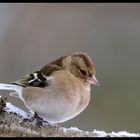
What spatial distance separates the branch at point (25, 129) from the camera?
221cm

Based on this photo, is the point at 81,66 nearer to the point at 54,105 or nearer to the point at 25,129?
the point at 54,105

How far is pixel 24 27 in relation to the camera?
6.69m

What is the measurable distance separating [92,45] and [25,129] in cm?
498

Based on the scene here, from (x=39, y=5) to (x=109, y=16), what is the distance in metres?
1.14

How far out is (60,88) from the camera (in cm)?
271

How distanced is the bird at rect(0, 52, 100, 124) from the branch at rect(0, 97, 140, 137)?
14 centimetres

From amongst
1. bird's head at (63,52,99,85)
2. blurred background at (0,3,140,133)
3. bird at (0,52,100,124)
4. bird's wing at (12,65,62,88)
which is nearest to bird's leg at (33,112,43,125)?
bird at (0,52,100,124)

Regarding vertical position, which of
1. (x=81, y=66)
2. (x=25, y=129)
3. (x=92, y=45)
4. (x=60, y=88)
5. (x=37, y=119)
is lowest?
(x=25, y=129)

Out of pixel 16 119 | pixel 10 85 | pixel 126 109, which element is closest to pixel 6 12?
pixel 126 109

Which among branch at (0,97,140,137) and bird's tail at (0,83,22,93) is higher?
bird's tail at (0,83,22,93)

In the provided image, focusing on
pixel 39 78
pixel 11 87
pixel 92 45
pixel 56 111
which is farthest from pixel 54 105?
pixel 92 45

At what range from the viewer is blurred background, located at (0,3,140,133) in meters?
5.44

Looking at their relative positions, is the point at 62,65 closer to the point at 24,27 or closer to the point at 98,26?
the point at 24,27

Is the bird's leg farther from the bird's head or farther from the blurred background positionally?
the blurred background
